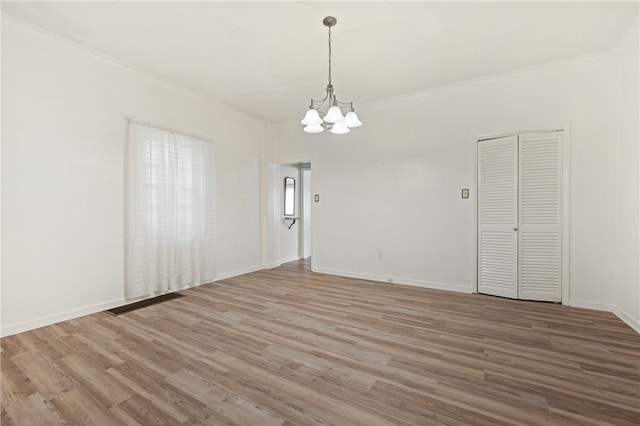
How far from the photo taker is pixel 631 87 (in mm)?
2922

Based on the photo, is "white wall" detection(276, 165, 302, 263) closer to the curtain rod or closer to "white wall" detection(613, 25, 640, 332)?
the curtain rod

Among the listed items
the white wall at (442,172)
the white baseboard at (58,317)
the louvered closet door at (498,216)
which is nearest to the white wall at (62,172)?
the white baseboard at (58,317)

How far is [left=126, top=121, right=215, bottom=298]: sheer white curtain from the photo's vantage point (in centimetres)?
354

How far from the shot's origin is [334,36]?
2.89 meters

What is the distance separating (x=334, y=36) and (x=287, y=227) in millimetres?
4316

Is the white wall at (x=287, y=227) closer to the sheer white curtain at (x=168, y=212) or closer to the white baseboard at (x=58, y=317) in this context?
the sheer white curtain at (x=168, y=212)

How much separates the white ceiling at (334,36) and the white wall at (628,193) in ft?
1.16

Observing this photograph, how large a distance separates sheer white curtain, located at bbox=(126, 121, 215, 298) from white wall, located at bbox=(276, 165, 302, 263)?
1819 millimetres

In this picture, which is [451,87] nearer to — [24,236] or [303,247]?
[303,247]

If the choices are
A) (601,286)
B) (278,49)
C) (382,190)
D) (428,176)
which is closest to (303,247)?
(382,190)

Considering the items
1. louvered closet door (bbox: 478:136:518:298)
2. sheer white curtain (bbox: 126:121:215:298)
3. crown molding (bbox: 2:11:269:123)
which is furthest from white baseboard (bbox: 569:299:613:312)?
crown molding (bbox: 2:11:269:123)

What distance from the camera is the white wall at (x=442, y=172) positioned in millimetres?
3287

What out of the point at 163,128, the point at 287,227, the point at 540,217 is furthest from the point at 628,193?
the point at 163,128

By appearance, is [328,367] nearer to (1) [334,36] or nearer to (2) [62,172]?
(1) [334,36]
